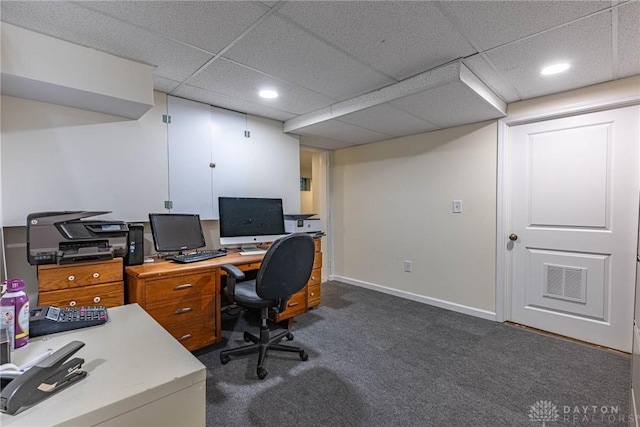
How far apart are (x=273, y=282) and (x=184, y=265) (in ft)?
2.44

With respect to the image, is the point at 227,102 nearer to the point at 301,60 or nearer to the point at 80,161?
the point at 301,60

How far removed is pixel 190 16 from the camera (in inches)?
61.8

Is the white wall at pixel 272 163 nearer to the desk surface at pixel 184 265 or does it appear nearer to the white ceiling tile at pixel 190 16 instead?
the desk surface at pixel 184 265

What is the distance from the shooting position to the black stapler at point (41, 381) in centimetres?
63

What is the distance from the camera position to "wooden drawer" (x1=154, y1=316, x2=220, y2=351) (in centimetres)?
212

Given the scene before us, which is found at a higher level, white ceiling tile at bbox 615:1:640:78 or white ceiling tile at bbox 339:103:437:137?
white ceiling tile at bbox 615:1:640:78

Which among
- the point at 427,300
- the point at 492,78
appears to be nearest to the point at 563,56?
the point at 492,78

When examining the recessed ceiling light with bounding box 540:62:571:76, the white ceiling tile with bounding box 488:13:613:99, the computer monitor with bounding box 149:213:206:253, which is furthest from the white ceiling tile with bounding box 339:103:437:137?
the computer monitor with bounding box 149:213:206:253

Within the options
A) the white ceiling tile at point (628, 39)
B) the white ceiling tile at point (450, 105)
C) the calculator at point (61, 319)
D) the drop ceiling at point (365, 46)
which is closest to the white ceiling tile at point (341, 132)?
the drop ceiling at point (365, 46)

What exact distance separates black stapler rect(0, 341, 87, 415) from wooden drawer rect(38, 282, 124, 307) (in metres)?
1.26

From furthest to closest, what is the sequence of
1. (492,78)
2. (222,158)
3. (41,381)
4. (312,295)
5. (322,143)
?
(322,143) < (312,295) < (222,158) < (492,78) < (41,381)

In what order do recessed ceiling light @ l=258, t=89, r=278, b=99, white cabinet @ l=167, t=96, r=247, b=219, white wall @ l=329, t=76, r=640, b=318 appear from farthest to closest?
white wall @ l=329, t=76, r=640, b=318
white cabinet @ l=167, t=96, r=247, b=219
recessed ceiling light @ l=258, t=89, r=278, b=99

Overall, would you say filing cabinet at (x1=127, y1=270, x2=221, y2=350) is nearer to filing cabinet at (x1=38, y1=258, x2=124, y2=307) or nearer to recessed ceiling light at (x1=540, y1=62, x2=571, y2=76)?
filing cabinet at (x1=38, y1=258, x2=124, y2=307)

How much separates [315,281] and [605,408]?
2308 millimetres
